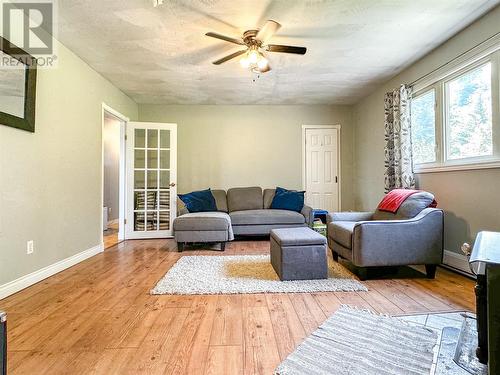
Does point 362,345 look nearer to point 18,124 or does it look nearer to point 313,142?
point 18,124

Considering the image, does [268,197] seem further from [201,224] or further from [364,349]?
[364,349]

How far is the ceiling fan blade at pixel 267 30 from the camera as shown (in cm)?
228

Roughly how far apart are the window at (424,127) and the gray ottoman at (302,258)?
1949 mm

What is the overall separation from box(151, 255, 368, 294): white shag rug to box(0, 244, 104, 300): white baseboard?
1149mm

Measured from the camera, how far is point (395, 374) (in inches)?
48.5

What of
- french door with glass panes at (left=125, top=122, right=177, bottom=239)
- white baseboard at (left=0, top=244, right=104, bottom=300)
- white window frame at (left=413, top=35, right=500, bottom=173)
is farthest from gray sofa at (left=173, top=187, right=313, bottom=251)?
white window frame at (left=413, top=35, right=500, bottom=173)

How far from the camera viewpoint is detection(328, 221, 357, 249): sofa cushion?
8.67ft

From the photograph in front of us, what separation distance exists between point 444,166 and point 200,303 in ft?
9.61

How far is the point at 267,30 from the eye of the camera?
2.39m

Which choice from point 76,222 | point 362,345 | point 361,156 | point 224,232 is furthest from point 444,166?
point 76,222

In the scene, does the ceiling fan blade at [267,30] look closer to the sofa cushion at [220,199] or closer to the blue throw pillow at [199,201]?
the blue throw pillow at [199,201]

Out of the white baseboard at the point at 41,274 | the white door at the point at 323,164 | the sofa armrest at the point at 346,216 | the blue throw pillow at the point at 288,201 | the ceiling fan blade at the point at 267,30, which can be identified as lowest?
the white baseboard at the point at 41,274

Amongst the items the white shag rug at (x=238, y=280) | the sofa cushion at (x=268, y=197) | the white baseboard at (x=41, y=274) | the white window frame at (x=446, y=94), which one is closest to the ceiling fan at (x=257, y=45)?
the white window frame at (x=446, y=94)

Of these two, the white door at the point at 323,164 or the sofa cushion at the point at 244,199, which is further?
the white door at the point at 323,164
